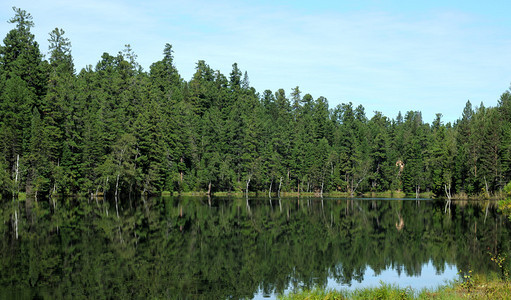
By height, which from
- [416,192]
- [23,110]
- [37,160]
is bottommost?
[416,192]

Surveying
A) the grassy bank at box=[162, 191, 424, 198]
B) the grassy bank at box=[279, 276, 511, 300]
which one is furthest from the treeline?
the grassy bank at box=[279, 276, 511, 300]

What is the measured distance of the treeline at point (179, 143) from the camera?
9600 centimetres

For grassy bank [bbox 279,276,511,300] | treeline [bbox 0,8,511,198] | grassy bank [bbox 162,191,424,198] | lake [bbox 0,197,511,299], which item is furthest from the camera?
grassy bank [bbox 162,191,424,198]

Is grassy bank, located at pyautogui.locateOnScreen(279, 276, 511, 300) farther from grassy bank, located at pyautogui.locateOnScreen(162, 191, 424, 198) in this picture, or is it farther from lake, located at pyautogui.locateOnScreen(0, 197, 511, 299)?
grassy bank, located at pyautogui.locateOnScreen(162, 191, 424, 198)

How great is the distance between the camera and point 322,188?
13625cm

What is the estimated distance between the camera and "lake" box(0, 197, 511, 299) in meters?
21.3

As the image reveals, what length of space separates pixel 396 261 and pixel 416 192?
120m

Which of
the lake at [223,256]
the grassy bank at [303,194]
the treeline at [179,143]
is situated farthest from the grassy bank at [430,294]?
the grassy bank at [303,194]

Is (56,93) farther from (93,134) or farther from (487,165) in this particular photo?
(487,165)

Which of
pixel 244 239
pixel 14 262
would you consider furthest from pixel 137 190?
pixel 14 262

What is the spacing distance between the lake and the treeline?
4891cm

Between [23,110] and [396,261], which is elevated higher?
[23,110]

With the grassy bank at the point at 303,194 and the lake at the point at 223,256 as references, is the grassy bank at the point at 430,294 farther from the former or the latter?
the grassy bank at the point at 303,194

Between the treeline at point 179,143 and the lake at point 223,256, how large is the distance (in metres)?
48.9
